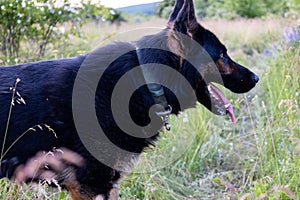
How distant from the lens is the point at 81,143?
2.62 metres

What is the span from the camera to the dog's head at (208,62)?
2.74 meters

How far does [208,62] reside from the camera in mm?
2975

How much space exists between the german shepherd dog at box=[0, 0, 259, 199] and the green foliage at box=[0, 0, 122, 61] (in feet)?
7.99

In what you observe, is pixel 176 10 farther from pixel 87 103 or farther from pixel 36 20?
pixel 36 20

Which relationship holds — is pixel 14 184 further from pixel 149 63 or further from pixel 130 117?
pixel 149 63

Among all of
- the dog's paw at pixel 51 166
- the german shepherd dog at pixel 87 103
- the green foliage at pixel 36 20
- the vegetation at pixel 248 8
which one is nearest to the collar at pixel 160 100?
the german shepherd dog at pixel 87 103

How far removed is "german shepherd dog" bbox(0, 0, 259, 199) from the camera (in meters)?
2.56

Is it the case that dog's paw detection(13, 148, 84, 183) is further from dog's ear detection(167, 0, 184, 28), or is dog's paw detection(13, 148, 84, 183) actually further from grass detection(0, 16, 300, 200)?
dog's ear detection(167, 0, 184, 28)

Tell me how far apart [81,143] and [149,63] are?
67 centimetres

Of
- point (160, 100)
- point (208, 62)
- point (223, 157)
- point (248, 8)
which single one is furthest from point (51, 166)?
point (248, 8)

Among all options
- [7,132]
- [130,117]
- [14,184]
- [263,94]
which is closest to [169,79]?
[130,117]

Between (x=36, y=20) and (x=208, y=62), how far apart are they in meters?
3.02

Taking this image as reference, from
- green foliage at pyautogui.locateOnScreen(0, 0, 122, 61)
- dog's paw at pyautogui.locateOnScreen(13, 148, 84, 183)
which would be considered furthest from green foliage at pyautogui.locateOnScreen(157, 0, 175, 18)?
dog's paw at pyautogui.locateOnScreen(13, 148, 84, 183)

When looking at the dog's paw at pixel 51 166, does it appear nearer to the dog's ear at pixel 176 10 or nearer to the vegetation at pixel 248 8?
the dog's ear at pixel 176 10
